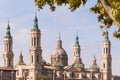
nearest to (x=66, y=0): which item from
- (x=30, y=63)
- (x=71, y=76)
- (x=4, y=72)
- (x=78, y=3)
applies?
(x=78, y=3)

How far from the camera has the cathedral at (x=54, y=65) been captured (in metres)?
108

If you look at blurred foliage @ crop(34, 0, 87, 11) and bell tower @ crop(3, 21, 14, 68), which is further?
bell tower @ crop(3, 21, 14, 68)

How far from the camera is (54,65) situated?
391ft

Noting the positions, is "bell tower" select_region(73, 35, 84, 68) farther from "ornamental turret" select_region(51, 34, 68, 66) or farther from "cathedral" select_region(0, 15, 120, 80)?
"ornamental turret" select_region(51, 34, 68, 66)

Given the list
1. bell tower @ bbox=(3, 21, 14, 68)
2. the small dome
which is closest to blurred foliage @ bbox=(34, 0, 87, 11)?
bell tower @ bbox=(3, 21, 14, 68)

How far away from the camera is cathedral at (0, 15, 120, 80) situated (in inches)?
4257

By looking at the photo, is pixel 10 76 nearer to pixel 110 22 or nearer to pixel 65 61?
pixel 65 61

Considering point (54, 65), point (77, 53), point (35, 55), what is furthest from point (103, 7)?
point (77, 53)

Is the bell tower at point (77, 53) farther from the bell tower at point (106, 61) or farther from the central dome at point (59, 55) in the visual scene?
the bell tower at point (106, 61)

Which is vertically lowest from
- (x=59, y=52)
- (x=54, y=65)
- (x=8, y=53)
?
(x=54, y=65)

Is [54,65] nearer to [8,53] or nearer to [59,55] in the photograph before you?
[59,55]

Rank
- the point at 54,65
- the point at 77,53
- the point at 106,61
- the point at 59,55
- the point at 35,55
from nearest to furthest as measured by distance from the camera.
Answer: the point at 35,55
the point at 54,65
the point at 59,55
the point at 106,61
the point at 77,53

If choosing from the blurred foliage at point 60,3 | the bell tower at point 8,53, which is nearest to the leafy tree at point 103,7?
the blurred foliage at point 60,3

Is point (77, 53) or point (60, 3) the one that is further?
point (77, 53)
